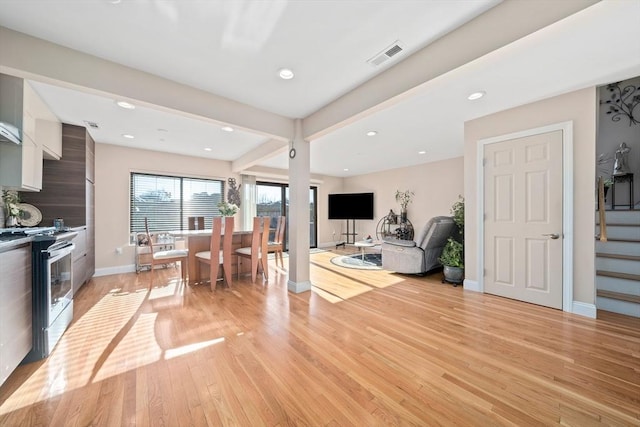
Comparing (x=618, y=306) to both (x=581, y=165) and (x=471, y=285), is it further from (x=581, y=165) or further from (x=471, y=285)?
(x=581, y=165)

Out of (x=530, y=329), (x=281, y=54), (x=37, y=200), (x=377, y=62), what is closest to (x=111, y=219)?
(x=37, y=200)

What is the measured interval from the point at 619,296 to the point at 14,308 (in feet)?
18.3

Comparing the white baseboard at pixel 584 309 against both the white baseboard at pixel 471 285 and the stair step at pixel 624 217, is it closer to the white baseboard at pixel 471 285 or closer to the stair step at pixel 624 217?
the white baseboard at pixel 471 285

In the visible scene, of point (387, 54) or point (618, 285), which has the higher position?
point (387, 54)

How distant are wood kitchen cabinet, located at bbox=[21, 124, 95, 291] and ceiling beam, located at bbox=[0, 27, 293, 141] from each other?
2025 mm

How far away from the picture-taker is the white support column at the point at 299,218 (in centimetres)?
339

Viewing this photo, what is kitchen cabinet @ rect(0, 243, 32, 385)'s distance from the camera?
1452mm

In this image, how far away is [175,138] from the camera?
4.09m

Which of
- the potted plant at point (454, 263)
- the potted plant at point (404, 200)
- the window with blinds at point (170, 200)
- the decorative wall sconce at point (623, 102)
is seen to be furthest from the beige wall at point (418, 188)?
the window with blinds at point (170, 200)

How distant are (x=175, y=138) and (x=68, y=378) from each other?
3594mm

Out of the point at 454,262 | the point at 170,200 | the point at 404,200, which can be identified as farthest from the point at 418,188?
the point at 170,200

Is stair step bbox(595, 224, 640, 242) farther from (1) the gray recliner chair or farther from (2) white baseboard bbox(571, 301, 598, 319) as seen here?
(1) the gray recliner chair

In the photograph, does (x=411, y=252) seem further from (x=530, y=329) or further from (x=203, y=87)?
(x=203, y=87)

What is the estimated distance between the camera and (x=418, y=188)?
21.7 ft
